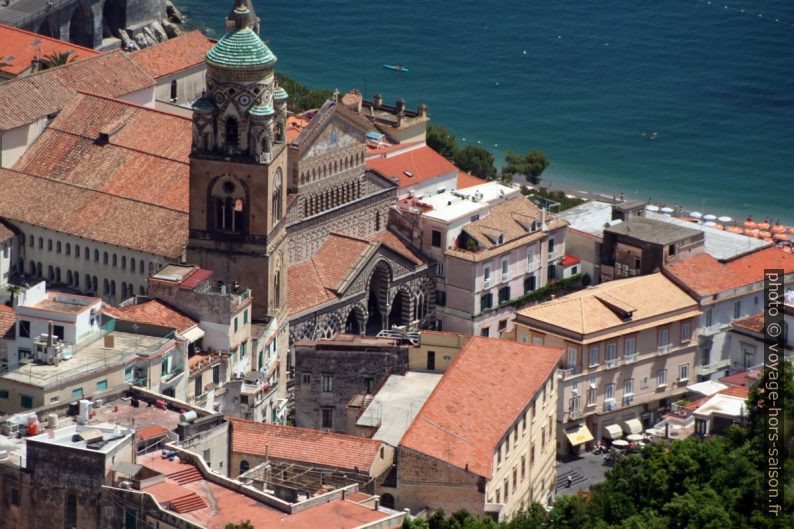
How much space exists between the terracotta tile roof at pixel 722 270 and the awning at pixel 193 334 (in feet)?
124

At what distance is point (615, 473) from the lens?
153500mm

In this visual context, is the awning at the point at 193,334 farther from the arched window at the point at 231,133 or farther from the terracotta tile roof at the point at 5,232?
the terracotta tile roof at the point at 5,232

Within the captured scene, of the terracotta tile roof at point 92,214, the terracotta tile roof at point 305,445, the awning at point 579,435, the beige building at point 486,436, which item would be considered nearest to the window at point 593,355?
the awning at point 579,435

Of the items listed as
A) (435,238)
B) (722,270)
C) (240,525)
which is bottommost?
(722,270)

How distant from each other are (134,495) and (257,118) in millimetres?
42824

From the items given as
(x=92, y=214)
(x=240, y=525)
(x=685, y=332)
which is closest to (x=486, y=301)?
(x=685, y=332)

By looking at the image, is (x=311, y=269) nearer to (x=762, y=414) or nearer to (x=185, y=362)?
(x=185, y=362)

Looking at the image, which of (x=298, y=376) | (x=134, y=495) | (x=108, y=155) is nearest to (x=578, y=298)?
(x=298, y=376)

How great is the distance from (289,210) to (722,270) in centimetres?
3056

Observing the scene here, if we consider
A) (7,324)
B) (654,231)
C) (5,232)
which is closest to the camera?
(7,324)

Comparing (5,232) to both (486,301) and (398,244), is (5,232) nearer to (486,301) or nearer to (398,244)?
(398,244)

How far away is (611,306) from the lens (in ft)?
598

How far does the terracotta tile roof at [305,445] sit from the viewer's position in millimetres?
150875

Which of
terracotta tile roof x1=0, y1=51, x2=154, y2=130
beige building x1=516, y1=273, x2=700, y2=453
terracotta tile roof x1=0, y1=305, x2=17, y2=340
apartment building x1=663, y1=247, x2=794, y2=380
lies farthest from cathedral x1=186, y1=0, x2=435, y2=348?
terracotta tile roof x1=0, y1=305, x2=17, y2=340
